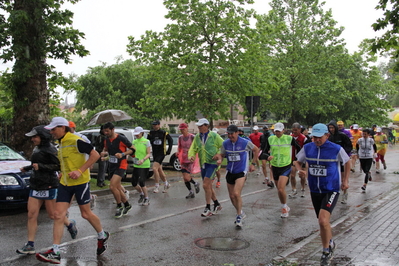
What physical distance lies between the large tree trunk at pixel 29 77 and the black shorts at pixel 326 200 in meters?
8.69

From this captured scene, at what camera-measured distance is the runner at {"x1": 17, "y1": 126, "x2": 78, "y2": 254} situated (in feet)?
18.6

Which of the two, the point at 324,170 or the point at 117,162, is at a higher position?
the point at 324,170

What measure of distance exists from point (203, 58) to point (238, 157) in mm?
11490

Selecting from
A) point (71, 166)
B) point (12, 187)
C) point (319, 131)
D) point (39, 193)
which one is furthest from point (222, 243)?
point (12, 187)

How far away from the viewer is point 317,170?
554 centimetres

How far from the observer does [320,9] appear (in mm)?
30266

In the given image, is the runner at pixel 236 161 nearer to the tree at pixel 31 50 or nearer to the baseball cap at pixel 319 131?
the baseball cap at pixel 319 131

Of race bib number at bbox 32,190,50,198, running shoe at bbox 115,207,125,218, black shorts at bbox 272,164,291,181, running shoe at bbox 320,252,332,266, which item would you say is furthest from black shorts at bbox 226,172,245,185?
race bib number at bbox 32,190,50,198

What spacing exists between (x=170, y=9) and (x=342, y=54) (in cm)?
1544

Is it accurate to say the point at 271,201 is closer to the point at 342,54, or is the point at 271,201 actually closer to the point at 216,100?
the point at 216,100

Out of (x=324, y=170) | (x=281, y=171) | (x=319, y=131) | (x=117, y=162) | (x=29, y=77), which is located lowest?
(x=281, y=171)

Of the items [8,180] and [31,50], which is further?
[31,50]

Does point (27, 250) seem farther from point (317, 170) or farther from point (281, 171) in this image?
point (281, 171)

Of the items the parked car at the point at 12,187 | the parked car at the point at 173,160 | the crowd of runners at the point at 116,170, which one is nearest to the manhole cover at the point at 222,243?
the crowd of runners at the point at 116,170
